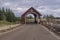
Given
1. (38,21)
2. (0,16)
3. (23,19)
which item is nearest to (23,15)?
(23,19)

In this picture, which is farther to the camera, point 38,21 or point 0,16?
point 0,16

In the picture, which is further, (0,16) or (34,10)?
(0,16)

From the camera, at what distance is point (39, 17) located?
8275 cm

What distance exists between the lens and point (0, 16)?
87375 millimetres

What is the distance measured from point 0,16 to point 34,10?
1607 centimetres

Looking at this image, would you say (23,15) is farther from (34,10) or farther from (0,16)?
(0,16)

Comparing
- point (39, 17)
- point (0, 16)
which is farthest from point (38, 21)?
point (0, 16)

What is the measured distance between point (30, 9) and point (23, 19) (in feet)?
16.5

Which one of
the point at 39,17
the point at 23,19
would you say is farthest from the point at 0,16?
the point at 39,17

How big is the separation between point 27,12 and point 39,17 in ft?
18.3

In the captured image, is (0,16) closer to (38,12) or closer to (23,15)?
(23,15)

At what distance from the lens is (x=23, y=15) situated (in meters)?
81.3

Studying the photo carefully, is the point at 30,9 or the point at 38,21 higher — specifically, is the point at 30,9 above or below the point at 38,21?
→ above

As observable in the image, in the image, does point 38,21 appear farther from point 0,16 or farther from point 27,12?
point 0,16
